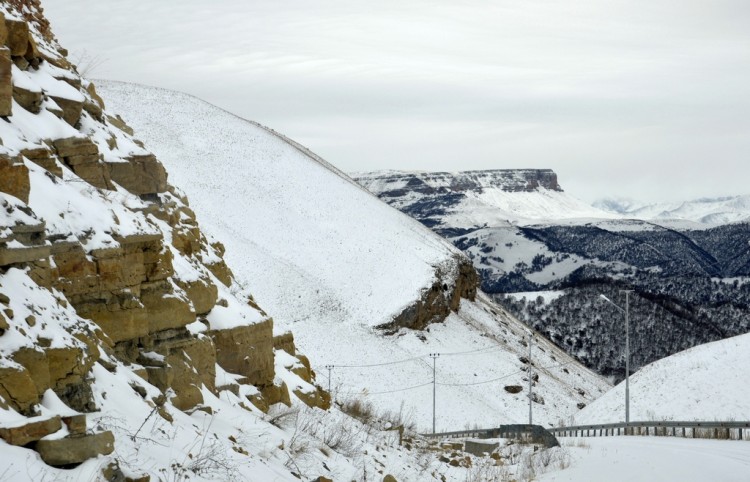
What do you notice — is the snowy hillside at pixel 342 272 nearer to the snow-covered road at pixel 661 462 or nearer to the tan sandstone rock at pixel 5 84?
the snow-covered road at pixel 661 462

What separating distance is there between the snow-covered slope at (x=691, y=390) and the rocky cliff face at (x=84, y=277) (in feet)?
92.8

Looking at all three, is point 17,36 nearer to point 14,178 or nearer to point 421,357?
point 14,178

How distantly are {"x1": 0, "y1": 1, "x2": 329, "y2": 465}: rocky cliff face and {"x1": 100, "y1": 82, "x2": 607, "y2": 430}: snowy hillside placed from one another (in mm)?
34085

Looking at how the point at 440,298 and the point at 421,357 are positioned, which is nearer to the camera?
the point at 421,357

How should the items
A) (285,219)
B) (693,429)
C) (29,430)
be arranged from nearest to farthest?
(29,430) < (693,429) < (285,219)

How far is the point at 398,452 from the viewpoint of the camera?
615 inches

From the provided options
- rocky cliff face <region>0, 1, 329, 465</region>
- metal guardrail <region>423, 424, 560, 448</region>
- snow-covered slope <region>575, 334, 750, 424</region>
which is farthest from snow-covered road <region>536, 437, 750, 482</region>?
snow-covered slope <region>575, 334, 750, 424</region>

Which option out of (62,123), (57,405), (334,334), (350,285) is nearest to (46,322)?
(57,405)

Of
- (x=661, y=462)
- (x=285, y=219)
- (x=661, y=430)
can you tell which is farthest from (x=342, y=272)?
(x=661, y=462)

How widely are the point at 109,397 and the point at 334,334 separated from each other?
2147 inches

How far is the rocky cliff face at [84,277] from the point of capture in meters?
7.74

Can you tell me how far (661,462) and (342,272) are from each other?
183 feet

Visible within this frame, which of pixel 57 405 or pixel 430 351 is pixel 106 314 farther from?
pixel 430 351

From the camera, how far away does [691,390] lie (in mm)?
41688
